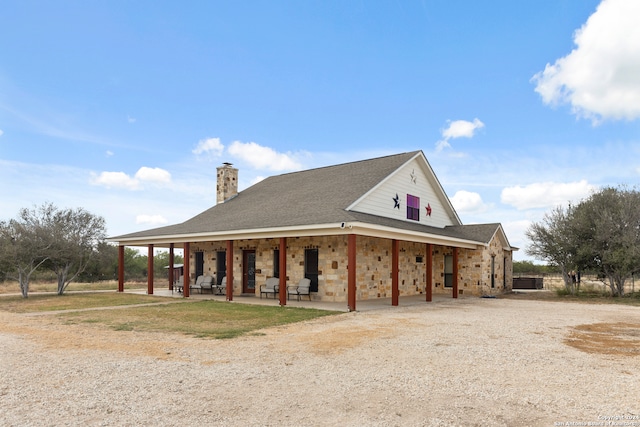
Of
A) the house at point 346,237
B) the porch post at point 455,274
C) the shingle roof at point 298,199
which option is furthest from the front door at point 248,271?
the porch post at point 455,274

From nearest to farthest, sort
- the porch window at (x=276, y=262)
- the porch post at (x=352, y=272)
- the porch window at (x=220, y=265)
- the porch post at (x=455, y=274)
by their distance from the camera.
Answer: the porch post at (x=352, y=272) → the porch window at (x=276, y=262) → the porch post at (x=455, y=274) → the porch window at (x=220, y=265)

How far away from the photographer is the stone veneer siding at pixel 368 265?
15.7 m

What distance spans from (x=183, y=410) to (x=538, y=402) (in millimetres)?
3930

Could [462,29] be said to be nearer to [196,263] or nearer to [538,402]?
[538,402]

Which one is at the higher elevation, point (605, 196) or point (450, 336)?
point (605, 196)

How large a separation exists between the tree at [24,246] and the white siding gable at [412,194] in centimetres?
1360

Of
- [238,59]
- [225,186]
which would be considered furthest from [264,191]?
[238,59]

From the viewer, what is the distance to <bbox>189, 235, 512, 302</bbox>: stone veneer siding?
1570 centimetres

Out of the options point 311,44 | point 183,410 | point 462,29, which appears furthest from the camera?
point 311,44

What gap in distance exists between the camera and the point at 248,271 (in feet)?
61.4

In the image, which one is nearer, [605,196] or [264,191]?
[605,196]

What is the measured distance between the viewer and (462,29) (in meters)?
14.8

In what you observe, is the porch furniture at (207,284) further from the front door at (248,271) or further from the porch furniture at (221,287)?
the front door at (248,271)

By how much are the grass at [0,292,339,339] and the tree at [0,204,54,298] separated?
2.16 meters
